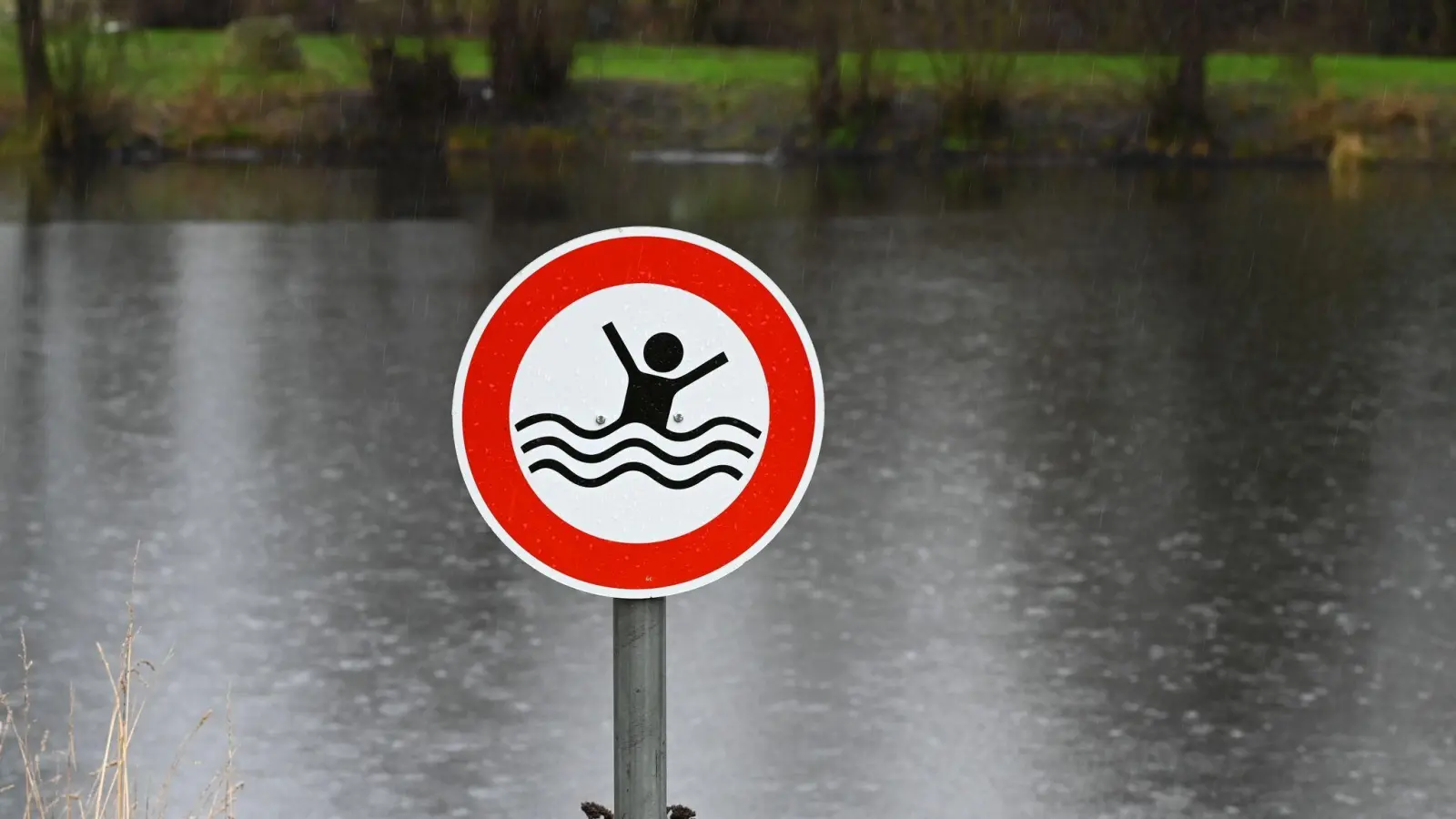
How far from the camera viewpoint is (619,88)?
136 ft

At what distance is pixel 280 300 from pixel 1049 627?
1073 cm

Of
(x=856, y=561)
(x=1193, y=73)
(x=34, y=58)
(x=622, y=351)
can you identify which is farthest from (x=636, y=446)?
(x=1193, y=73)

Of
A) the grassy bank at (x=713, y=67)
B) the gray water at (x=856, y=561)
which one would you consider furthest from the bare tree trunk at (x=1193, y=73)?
the gray water at (x=856, y=561)

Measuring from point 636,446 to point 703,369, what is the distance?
162 millimetres

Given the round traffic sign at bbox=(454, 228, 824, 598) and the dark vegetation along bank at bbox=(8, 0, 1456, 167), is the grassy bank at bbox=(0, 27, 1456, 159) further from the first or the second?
the round traffic sign at bbox=(454, 228, 824, 598)

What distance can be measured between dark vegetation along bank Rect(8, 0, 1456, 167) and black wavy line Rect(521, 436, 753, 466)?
1322 inches

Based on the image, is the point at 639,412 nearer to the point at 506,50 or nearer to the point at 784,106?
the point at 506,50

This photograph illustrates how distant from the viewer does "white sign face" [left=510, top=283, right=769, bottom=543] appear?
4020 millimetres

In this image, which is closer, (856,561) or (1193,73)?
(856,561)

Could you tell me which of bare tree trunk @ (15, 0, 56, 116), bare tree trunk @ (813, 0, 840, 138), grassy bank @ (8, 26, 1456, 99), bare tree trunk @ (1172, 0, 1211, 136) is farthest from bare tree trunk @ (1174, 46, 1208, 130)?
bare tree trunk @ (15, 0, 56, 116)

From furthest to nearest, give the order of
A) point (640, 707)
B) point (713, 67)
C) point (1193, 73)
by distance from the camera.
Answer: point (713, 67), point (1193, 73), point (640, 707)

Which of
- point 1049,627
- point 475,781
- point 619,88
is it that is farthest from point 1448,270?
point 619,88

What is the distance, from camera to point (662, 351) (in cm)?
408

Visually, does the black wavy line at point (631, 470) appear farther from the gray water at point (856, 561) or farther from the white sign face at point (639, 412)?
the gray water at point (856, 561)
